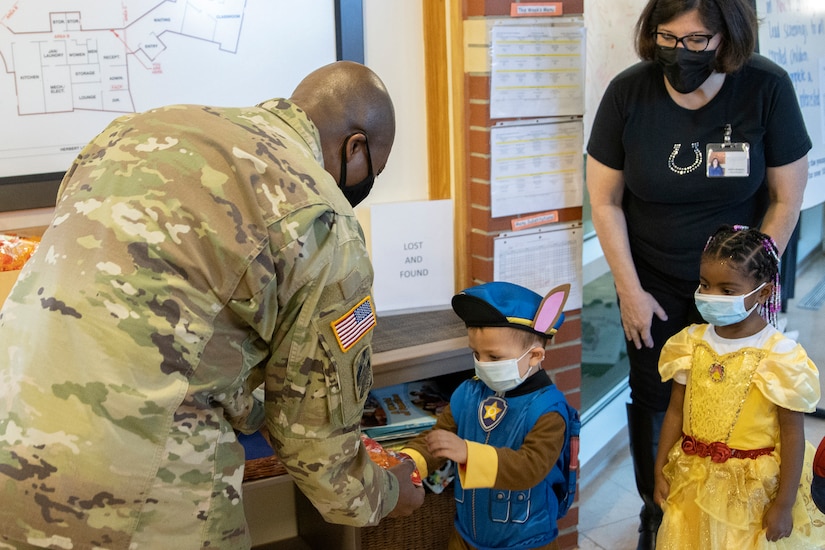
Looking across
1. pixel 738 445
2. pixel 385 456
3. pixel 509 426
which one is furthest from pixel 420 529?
pixel 738 445

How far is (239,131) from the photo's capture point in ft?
4.49

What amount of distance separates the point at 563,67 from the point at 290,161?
1.37 metres

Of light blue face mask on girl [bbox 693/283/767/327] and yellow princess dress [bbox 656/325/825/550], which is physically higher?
light blue face mask on girl [bbox 693/283/767/327]

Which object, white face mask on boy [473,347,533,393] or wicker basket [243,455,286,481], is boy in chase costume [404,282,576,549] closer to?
white face mask on boy [473,347,533,393]

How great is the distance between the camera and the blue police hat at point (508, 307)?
6.47ft

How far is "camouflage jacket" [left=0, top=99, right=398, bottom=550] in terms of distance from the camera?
4.09ft

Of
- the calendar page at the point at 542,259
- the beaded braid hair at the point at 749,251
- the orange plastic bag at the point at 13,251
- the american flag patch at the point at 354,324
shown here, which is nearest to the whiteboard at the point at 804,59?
the calendar page at the point at 542,259

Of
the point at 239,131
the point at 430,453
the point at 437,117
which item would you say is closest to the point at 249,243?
the point at 239,131

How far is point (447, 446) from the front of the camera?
1.89 m

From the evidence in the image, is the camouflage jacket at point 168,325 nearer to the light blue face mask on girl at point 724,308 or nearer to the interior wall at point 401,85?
the light blue face mask on girl at point 724,308

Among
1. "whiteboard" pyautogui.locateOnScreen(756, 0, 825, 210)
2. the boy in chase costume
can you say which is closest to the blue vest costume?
the boy in chase costume

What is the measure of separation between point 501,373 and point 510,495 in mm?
293

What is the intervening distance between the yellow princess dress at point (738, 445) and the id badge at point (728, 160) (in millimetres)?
411

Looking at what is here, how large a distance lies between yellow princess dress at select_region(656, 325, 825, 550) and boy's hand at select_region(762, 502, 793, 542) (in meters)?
0.03
